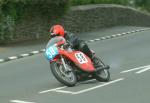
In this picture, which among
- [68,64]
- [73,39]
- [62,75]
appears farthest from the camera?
[73,39]

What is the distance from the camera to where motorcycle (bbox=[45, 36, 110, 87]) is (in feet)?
43.5

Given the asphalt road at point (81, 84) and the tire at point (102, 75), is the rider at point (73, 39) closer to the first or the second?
the tire at point (102, 75)

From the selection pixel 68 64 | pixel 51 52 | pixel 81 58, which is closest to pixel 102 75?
pixel 81 58

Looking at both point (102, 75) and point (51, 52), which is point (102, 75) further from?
point (51, 52)

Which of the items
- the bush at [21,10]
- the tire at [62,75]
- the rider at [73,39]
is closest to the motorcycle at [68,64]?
the tire at [62,75]

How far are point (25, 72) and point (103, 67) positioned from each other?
349 centimetres

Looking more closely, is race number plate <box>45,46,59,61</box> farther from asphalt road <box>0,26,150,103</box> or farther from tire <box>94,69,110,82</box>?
tire <box>94,69,110,82</box>

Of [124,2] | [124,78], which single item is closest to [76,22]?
[124,2]

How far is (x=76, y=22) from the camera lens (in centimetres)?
3055

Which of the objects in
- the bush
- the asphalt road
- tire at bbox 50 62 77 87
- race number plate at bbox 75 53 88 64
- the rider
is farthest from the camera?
the bush

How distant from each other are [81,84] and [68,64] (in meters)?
0.63

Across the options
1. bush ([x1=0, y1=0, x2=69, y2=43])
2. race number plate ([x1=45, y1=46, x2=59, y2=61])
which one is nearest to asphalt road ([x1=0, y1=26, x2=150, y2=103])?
race number plate ([x1=45, y1=46, x2=59, y2=61])

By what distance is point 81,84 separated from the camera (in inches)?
545

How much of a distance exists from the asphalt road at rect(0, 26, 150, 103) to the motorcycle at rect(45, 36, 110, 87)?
0.20m
